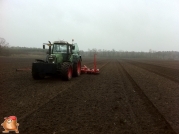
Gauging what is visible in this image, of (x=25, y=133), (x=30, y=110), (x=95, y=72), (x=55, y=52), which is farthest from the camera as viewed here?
(x=95, y=72)

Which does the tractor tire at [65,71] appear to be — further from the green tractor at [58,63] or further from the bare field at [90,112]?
the bare field at [90,112]

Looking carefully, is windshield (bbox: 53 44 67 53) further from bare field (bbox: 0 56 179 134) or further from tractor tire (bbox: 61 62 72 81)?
bare field (bbox: 0 56 179 134)

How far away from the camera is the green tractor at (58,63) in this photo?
1097 cm

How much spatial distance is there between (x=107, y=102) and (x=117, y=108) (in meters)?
0.76

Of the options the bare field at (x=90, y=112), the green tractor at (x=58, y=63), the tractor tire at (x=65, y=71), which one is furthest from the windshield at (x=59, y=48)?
the bare field at (x=90, y=112)

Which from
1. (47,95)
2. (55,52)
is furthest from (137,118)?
(55,52)

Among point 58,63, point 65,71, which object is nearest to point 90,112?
point 65,71

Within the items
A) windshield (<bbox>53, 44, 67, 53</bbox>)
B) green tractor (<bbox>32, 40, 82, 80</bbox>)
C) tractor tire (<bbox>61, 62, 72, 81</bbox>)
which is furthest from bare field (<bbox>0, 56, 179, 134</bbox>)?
windshield (<bbox>53, 44, 67, 53</bbox>)

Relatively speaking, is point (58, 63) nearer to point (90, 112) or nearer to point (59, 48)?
point (59, 48)

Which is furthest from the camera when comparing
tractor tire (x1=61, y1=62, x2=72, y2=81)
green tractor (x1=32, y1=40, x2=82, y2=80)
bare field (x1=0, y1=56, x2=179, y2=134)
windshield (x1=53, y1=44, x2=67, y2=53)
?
windshield (x1=53, y1=44, x2=67, y2=53)

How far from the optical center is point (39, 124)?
4668 mm

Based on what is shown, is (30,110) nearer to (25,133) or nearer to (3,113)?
(3,113)

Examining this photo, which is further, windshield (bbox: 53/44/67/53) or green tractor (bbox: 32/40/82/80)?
windshield (bbox: 53/44/67/53)

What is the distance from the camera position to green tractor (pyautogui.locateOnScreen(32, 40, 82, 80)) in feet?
36.0
